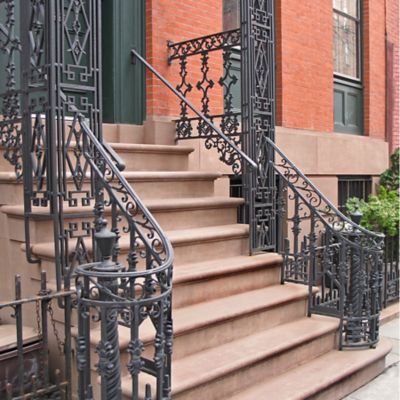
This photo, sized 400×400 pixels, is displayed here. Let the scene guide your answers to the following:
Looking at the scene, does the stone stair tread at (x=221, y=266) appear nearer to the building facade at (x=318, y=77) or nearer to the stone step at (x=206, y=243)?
the stone step at (x=206, y=243)

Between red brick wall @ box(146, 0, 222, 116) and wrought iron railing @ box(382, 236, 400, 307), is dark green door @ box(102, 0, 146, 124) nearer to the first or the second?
red brick wall @ box(146, 0, 222, 116)

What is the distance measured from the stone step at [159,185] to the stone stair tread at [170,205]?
10 centimetres

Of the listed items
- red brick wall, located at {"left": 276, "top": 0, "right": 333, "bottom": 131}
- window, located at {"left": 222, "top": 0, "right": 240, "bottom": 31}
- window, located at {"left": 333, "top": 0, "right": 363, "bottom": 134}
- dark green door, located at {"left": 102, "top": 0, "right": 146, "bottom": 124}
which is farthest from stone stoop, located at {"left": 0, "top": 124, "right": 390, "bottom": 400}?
window, located at {"left": 333, "top": 0, "right": 363, "bottom": 134}

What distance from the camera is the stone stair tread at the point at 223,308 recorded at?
3.93 m

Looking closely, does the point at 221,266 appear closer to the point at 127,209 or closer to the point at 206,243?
the point at 206,243

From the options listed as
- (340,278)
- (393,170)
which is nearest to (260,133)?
(340,278)

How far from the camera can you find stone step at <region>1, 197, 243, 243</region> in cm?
433

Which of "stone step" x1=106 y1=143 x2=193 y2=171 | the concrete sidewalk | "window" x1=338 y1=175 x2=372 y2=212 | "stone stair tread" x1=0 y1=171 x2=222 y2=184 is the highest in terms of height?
"stone step" x1=106 y1=143 x2=193 y2=171

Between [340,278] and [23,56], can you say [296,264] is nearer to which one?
[340,278]

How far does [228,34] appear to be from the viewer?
6230mm

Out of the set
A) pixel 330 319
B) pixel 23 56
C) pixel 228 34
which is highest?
pixel 228 34

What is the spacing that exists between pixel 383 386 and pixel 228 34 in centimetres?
383

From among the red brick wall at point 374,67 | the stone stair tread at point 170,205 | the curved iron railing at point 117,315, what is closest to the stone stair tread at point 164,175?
the stone stair tread at point 170,205

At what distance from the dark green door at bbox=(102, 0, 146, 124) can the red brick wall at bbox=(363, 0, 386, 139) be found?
527cm
